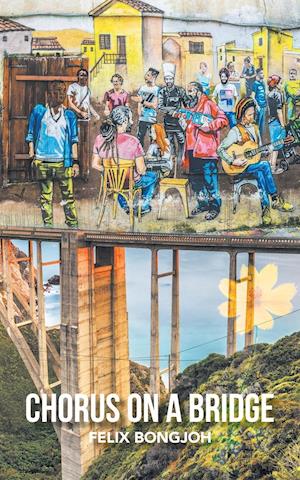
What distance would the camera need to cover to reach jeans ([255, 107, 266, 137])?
16.8 meters

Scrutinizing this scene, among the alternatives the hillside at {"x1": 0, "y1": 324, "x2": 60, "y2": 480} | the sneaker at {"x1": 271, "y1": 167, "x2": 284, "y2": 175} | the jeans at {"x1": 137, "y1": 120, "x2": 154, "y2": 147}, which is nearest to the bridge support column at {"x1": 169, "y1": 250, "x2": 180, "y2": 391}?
the sneaker at {"x1": 271, "y1": 167, "x2": 284, "y2": 175}

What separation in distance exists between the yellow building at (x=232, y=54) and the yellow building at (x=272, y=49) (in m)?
0.27

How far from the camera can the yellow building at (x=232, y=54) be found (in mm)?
16875

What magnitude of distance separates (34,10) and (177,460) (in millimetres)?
13858

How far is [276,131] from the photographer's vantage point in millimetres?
16734

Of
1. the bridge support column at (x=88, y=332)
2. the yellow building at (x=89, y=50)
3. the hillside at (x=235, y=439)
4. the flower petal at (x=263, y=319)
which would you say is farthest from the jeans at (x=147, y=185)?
the hillside at (x=235, y=439)

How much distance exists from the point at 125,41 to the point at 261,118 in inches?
186

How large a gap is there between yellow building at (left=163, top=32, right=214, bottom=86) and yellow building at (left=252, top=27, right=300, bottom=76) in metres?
1.31

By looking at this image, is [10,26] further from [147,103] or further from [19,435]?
[19,435]

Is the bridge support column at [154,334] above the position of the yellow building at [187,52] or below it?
below

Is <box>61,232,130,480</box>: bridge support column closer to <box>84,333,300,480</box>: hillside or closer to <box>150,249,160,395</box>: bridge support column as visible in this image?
<box>84,333,300,480</box>: hillside

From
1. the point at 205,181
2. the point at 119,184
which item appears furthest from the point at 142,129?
the point at 205,181

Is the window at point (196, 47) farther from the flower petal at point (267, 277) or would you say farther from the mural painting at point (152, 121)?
the flower petal at point (267, 277)

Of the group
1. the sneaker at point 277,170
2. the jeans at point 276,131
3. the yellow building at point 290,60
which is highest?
the yellow building at point 290,60
